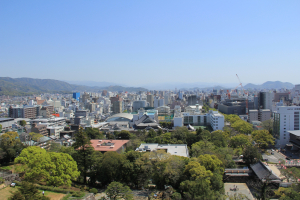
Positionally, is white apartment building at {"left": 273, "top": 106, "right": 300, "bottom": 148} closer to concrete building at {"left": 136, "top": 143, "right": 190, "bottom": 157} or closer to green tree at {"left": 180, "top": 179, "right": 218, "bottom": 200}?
concrete building at {"left": 136, "top": 143, "right": 190, "bottom": 157}

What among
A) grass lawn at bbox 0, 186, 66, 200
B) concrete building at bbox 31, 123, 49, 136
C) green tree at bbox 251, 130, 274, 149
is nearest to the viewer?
grass lawn at bbox 0, 186, 66, 200

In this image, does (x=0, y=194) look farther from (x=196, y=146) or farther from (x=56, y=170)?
(x=196, y=146)

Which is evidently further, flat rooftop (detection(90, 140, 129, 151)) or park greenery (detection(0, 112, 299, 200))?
flat rooftop (detection(90, 140, 129, 151))

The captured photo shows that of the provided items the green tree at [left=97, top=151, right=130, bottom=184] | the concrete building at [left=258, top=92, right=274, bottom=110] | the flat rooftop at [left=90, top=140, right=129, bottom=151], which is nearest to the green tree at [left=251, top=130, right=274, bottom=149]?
the flat rooftop at [left=90, top=140, right=129, bottom=151]

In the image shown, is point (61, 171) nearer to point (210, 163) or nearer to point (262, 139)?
point (210, 163)

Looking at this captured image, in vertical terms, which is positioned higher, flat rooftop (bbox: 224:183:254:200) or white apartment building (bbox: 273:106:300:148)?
white apartment building (bbox: 273:106:300:148)

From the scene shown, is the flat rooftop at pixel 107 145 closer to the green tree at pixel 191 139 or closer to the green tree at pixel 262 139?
the green tree at pixel 191 139

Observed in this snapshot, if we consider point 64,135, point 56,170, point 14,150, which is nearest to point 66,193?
point 56,170

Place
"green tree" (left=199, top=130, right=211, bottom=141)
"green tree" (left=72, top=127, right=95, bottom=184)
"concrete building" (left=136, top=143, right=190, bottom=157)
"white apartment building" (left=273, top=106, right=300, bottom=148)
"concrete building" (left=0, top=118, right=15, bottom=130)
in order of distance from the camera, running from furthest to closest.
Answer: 1. "concrete building" (left=0, top=118, right=15, bottom=130)
2. "white apartment building" (left=273, top=106, right=300, bottom=148)
3. "green tree" (left=199, top=130, right=211, bottom=141)
4. "concrete building" (left=136, top=143, right=190, bottom=157)
5. "green tree" (left=72, top=127, right=95, bottom=184)

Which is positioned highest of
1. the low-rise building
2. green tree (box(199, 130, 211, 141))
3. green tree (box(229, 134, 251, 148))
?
green tree (box(199, 130, 211, 141))

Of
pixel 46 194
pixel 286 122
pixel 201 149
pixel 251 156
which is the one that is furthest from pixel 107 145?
pixel 286 122

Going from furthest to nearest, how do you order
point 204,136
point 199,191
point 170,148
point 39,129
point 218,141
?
point 39,129, point 204,136, point 218,141, point 170,148, point 199,191
